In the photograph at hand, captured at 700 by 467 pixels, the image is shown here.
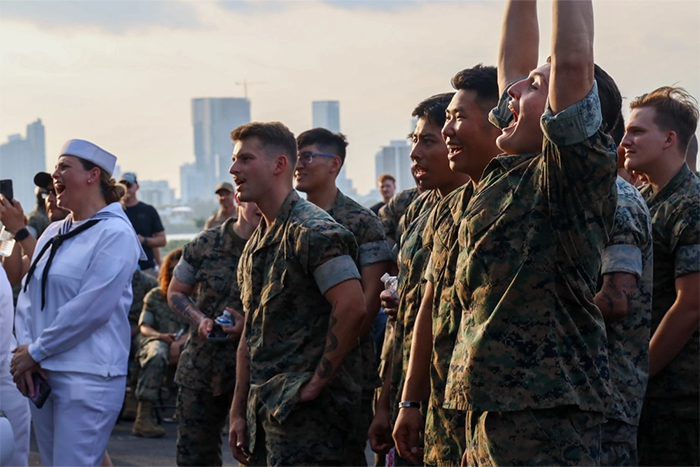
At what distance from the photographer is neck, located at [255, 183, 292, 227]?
188 inches

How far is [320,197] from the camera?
5.98 m

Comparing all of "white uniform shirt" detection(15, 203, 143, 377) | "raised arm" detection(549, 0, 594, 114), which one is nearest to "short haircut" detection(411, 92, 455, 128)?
"white uniform shirt" detection(15, 203, 143, 377)

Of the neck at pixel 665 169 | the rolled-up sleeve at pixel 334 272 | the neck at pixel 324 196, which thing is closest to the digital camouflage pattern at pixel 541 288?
the rolled-up sleeve at pixel 334 272

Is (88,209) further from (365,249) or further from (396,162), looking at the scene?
(396,162)

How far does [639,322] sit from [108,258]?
9.48ft

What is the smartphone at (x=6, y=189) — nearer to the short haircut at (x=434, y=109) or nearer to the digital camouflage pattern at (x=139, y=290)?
the short haircut at (x=434, y=109)

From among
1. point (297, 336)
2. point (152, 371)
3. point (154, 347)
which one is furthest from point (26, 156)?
point (297, 336)

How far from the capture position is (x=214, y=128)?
20422 millimetres

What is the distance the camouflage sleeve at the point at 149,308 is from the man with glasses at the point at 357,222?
11.8 feet

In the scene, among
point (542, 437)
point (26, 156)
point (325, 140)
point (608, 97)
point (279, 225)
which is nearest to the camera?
point (542, 437)

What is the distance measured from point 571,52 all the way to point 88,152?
3.67 meters

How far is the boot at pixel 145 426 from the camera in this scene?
29.8ft

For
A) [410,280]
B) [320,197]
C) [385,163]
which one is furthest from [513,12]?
[385,163]

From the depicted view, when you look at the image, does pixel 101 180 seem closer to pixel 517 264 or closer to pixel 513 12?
pixel 513 12
